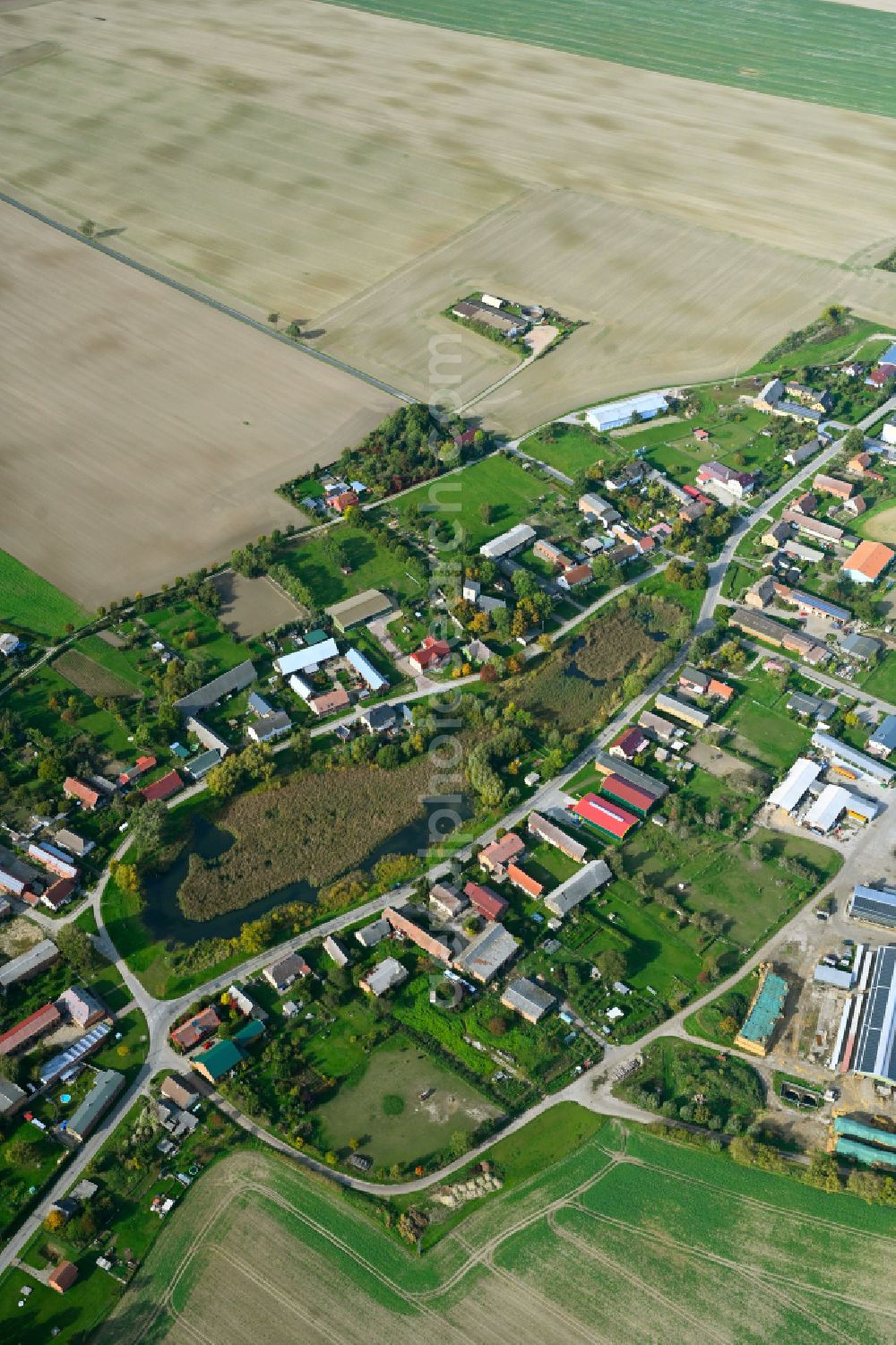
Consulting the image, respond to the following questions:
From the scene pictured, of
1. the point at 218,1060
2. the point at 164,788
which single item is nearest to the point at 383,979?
the point at 218,1060

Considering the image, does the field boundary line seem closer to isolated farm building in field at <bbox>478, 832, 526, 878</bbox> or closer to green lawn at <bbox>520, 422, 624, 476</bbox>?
green lawn at <bbox>520, 422, 624, 476</bbox>

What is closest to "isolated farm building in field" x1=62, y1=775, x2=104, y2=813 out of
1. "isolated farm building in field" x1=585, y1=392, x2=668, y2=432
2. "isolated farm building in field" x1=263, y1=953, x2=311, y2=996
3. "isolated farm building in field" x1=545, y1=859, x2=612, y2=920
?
"isolated farm building in field" x1=263, y1=953, x2=311, y2=996

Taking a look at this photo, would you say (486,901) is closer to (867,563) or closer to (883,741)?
(883,741)

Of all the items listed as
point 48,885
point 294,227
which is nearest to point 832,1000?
point 48,885

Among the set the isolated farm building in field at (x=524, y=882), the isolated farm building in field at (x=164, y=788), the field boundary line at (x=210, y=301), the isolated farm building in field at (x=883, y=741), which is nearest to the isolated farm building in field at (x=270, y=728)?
the isolated farm building in field at (x=164, y=788)

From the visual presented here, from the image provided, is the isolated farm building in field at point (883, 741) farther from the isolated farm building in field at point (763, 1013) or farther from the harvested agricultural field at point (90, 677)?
the harvested agricultural field at point (90, 677)

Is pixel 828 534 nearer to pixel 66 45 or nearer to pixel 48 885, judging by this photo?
pixel 48 885
